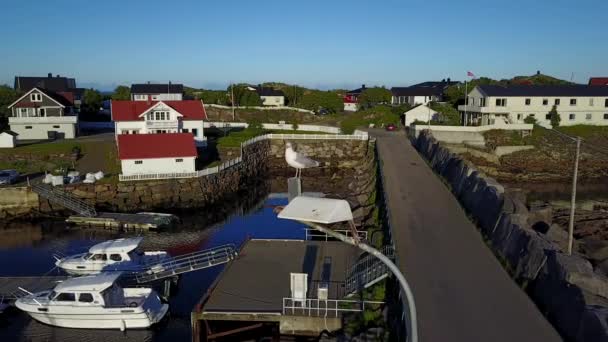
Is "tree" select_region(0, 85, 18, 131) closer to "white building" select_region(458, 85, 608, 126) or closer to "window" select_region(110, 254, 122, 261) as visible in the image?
"window" select_region(110, 254, 122, 261)

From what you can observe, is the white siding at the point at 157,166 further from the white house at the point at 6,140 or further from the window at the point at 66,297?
the window at the point at 66,297

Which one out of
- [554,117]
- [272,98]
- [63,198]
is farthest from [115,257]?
[272,98]

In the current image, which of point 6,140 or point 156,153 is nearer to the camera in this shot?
point 156,153

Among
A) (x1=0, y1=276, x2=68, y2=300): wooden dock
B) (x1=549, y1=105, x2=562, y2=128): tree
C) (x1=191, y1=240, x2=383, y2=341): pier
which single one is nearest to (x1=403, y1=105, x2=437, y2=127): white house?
(x1=549, y1=105, x2=562, y2=128): tree

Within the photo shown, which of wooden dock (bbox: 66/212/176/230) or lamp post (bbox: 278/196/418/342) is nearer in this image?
lamp post (bbox: 278/196/418/342)

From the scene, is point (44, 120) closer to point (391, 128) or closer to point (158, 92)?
point (158, 92)

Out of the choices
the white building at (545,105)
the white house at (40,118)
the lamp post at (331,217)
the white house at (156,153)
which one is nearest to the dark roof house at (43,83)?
the white house at (40,118)

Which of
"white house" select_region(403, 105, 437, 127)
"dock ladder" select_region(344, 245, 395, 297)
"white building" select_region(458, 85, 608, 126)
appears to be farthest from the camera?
"white house" select_region(403, 105, 437, 127)
